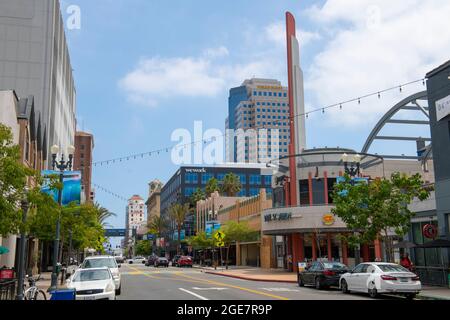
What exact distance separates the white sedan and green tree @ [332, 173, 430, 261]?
419 centimetres

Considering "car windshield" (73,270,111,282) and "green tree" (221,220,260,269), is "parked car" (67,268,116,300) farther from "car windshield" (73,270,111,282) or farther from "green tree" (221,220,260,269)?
"green tree" (221,220,260,269)

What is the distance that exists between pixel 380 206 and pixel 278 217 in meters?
19.8

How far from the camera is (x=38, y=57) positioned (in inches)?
2414

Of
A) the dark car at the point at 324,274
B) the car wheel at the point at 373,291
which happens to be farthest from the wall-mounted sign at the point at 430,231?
the car wheel at the point at 373,291

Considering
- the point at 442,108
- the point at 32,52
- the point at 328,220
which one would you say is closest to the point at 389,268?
the point at 442,108

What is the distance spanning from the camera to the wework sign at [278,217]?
145ft

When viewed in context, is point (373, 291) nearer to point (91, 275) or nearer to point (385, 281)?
point (385, 281)

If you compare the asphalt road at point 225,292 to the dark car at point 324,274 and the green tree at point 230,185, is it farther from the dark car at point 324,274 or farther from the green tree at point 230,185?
the green tree at point 230,185

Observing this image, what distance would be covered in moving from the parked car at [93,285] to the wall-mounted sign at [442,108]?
18333 millimetres

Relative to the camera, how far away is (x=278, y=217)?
1775 inches

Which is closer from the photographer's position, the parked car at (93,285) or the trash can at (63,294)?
the trash can at (63,294)
